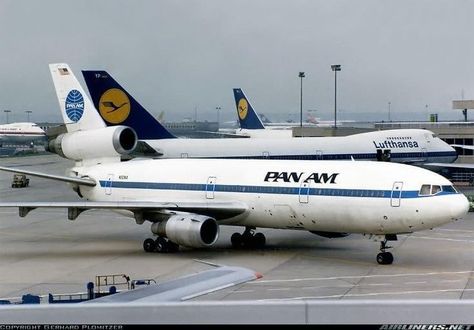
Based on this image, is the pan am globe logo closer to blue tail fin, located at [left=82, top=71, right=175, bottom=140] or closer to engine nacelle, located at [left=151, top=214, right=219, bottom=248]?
blue tail fin, located at [left=82, top=71, right=175, bottom=140]

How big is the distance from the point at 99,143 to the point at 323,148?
16759mm

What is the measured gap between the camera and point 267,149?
4238 cm

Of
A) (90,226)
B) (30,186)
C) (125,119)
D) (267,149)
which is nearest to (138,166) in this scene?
(90,226)

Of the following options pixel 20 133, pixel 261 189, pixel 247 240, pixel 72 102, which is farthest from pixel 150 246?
pixel 20 133

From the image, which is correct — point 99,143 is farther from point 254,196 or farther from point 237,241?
point 254,196

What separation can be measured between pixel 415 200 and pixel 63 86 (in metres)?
17.0

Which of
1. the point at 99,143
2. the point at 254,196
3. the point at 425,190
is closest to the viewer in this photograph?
the point at 425,190

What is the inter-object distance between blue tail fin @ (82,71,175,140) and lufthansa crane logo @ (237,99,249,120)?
2710 centimetres

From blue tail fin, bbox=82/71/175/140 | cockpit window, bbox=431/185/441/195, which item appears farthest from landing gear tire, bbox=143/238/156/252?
blue tail fin, bbox=82/71/175/140

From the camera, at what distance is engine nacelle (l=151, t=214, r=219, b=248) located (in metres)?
24.1

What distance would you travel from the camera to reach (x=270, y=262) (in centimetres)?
2362

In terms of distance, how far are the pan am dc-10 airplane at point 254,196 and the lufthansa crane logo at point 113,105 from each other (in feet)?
30.9

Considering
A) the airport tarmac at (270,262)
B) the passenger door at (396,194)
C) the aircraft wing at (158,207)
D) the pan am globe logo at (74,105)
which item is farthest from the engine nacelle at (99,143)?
the passenger door at (396,194)

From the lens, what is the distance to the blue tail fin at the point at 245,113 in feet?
218
